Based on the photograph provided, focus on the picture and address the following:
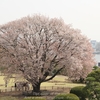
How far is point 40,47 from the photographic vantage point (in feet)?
84.7

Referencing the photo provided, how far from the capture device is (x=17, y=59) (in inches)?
992

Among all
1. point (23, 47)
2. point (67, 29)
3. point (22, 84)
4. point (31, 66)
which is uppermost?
point (67, 29)

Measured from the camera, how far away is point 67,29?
26984 mm

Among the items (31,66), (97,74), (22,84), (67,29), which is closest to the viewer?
(97,74)

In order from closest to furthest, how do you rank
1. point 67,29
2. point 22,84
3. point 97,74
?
1. point 97,74
2. point 67,29
3. point 22,84

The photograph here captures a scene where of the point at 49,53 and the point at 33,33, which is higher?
the point at 33,33

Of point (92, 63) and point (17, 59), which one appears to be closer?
point (17, 59)

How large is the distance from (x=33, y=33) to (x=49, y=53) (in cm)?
283

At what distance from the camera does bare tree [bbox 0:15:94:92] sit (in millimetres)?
25281

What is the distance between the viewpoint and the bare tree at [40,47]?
2528cm

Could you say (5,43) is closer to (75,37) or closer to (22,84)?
(22,84)

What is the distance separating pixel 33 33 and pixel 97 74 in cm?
1045

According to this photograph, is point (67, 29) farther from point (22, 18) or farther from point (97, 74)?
point (97, 74)

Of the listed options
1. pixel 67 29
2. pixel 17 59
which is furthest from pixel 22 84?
pixel 67 29
